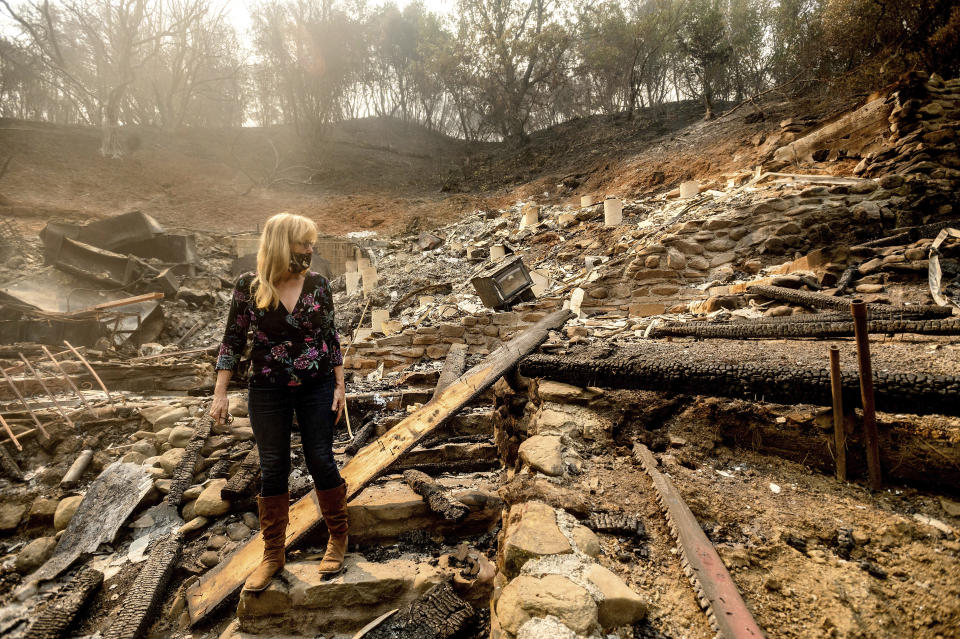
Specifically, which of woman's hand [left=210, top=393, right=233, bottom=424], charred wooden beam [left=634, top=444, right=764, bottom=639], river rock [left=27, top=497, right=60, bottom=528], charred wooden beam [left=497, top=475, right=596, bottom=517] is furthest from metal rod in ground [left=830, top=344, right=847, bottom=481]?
river rock [left=27, top=497, right=60, bottom=528]

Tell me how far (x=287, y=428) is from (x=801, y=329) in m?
3.88

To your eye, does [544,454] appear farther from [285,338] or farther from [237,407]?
[237,407]

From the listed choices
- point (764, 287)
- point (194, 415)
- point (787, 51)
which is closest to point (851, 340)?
point (764, 287)

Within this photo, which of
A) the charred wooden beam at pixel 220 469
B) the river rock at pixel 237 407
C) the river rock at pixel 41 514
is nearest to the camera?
the river rock at pixel 41 514

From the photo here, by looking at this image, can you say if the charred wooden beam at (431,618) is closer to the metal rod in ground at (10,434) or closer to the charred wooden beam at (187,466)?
the charred wooden beam at (187,466)

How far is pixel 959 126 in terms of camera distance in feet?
20.3

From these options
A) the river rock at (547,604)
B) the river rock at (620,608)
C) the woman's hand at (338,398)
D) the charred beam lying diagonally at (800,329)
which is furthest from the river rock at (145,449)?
the charred beam lying diagonally at (800,329)

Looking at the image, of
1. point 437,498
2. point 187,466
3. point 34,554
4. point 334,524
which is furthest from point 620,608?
point 34,554

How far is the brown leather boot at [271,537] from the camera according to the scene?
192 centimetres

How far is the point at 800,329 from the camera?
3234mm

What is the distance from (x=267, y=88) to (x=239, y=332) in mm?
27163

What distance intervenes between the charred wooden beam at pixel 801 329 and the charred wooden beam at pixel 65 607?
5.01 meters

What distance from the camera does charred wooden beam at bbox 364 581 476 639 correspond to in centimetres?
173

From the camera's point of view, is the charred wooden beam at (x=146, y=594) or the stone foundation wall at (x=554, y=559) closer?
the stone foundation wall at (x=554, y=559)
